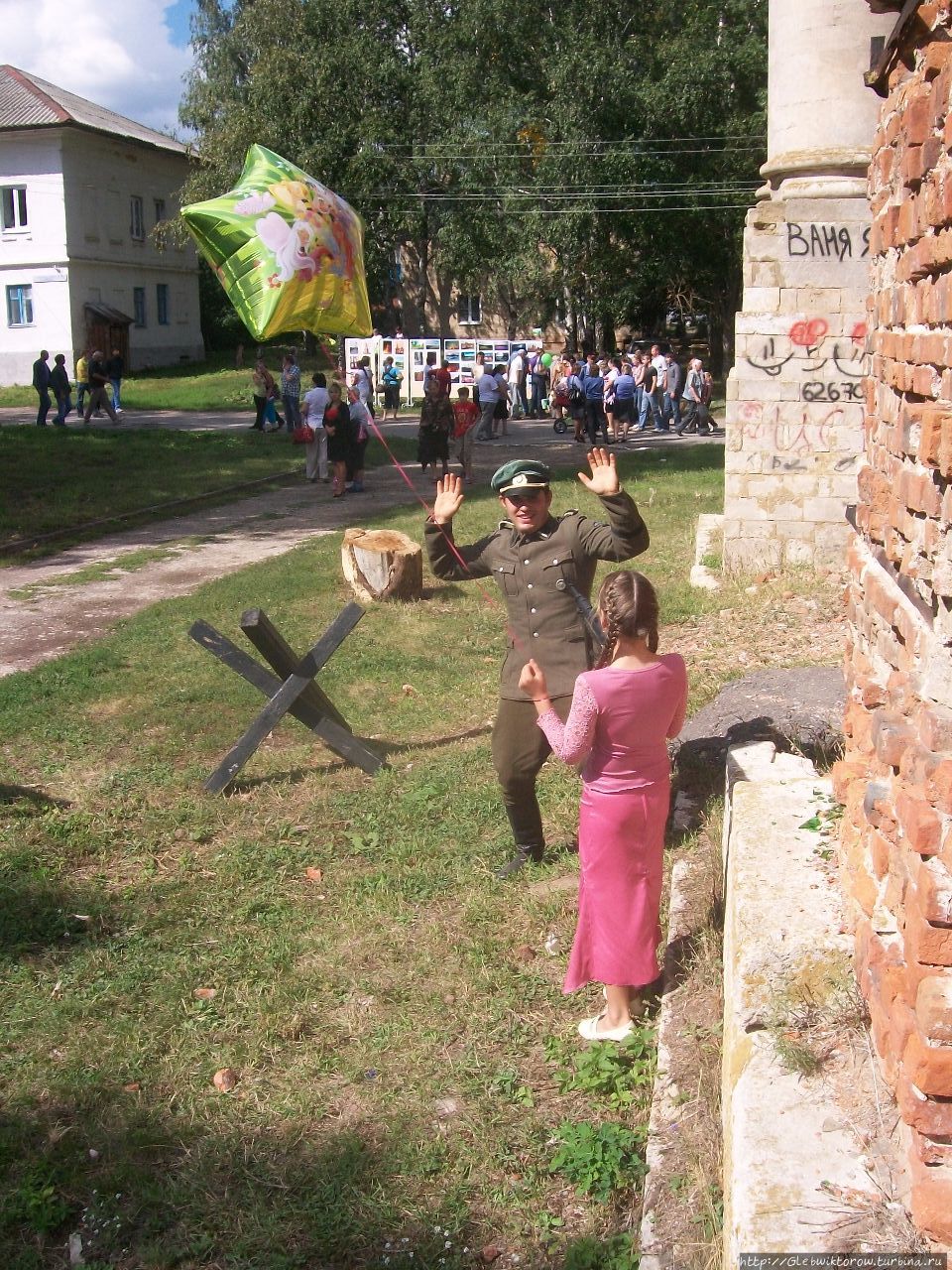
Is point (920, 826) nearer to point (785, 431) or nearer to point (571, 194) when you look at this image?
point (785, 431)

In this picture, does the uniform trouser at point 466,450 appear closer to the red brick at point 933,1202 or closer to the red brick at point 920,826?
the red brick at point 920,826

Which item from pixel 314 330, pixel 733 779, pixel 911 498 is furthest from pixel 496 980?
pixel 314 330

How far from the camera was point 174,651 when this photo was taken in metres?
9.66

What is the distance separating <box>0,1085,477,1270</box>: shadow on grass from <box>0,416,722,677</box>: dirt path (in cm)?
590

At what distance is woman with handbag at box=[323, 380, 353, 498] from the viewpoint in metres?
18.1

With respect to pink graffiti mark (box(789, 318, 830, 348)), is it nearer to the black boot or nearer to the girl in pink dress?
the black boot

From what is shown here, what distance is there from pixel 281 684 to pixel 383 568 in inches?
171

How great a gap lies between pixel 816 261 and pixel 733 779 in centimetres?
709

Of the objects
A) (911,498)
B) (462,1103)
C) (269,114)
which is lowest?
(462,1103)

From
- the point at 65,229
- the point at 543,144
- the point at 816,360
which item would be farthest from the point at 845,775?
the point at 65,229

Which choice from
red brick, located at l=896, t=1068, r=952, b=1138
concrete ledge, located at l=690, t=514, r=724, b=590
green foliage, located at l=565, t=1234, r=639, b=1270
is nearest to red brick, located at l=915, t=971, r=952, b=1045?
red brick, located at l=896, t=1068, r=952, b=1138

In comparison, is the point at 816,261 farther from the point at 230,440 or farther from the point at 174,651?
the point at 230,440

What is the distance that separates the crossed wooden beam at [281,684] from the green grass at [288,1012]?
0.17m

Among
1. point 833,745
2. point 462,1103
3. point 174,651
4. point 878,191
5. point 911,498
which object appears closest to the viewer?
point 911,498
